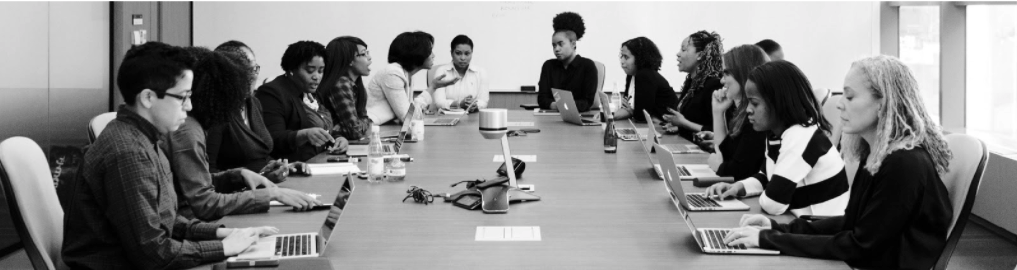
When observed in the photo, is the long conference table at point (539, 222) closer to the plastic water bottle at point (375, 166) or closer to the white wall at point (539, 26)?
the plastic water bottle at point (375, 166)

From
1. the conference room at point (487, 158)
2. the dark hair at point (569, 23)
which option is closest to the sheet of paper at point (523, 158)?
the conference room at point (487, 158)

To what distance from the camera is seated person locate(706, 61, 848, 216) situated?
121 inches

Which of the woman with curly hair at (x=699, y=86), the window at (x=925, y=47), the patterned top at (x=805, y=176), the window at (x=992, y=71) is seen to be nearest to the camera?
the patterned top at (x=805, y=176)

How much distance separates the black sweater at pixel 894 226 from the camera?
7.77ft

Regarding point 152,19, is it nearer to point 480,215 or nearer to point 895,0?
point 480,215

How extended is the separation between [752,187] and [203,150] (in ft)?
5.39

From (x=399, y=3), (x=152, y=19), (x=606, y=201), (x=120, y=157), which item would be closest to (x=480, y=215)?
(x=606, y=201)

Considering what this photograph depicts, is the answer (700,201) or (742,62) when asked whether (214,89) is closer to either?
(700,201)

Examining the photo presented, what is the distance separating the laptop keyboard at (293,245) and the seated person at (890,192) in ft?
3.29

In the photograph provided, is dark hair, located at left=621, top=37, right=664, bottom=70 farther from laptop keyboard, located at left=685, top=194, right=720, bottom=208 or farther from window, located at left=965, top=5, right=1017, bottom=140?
laptop keyboard, located at left=685, top=194, right=720, bottom=208

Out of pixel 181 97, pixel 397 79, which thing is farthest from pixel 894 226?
pixel 397 79

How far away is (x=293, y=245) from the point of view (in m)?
2.51

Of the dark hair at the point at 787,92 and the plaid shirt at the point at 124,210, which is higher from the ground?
the dark hair at the point at 787,92

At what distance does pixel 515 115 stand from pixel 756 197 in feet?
12.6
